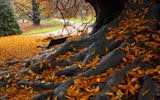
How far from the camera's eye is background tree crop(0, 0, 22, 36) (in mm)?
25406

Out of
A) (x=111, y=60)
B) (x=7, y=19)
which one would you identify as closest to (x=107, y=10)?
(x=111, y=60)

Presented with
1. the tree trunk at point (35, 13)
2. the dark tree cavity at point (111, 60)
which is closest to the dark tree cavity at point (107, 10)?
the dark tree cavity at point (111, 60)

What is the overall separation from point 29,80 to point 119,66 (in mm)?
2345

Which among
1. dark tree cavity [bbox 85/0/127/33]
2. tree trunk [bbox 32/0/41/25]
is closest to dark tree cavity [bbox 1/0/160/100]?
dark tree cavity [bbox 85/0/127/33]

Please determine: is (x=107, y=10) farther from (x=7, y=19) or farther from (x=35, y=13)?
(x=35, y=13)

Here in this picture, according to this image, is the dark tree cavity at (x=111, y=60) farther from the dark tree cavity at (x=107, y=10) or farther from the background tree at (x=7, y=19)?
the background tree at (x=7, y=19)

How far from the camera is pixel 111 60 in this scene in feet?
20.7

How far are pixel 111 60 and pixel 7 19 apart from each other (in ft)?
66.6

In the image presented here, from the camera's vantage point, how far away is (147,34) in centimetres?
645

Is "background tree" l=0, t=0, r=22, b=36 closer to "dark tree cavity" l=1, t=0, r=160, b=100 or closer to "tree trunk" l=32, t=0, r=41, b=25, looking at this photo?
"tree trunk" l=32, t=0, r=41, b=25

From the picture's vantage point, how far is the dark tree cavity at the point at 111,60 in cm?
538

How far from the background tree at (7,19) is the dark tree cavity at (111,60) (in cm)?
1737

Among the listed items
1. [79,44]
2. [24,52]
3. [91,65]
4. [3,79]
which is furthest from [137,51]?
[24,52]

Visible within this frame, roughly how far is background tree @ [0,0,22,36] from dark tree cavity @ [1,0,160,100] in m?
17.4
